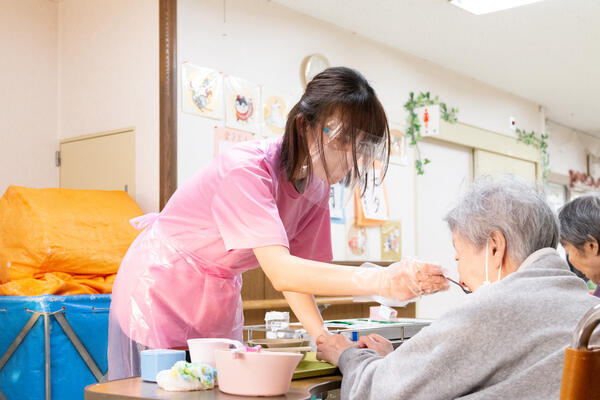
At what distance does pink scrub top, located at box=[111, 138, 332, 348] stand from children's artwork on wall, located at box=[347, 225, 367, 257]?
107 inches

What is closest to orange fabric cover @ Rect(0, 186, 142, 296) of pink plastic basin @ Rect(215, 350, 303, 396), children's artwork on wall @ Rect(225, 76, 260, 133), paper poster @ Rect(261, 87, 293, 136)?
children's artwork on wall @ Rect(225, 76, 260, 133)

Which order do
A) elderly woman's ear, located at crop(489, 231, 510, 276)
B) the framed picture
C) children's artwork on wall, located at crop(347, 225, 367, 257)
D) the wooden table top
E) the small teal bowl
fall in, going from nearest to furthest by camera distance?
the wooden table top → the small teal bowl → elderly woman's ear, located at crop(489, 231, 510, 276) → children's artwork on wall, located at crop(347, 225, 367, 257) → the framed picture

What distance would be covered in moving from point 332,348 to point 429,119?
12.6 feet

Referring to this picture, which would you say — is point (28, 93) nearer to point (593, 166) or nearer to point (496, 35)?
point (496, 35)

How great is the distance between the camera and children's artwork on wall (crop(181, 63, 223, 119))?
3445 mm

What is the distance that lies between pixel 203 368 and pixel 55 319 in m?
1.71

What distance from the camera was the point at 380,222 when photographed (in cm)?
466

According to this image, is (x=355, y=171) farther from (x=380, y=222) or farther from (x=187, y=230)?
(x=380, y=222)

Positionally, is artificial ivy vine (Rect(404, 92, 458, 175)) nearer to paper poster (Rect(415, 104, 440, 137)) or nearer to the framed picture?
paper poster (Rect(415, 104, 440, 137))

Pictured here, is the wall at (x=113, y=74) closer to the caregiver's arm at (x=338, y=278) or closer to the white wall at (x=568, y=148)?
the caregiver's arm at (x=338, y=278)

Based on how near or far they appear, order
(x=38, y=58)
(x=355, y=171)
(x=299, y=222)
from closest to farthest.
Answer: (x=355, y=171) → (x=299, y=222) → (x=38, y=58)

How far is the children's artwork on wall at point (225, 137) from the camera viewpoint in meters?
3.60

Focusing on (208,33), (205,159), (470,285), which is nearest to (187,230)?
(470,285)

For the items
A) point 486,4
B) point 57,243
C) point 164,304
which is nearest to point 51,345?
point 57,243
